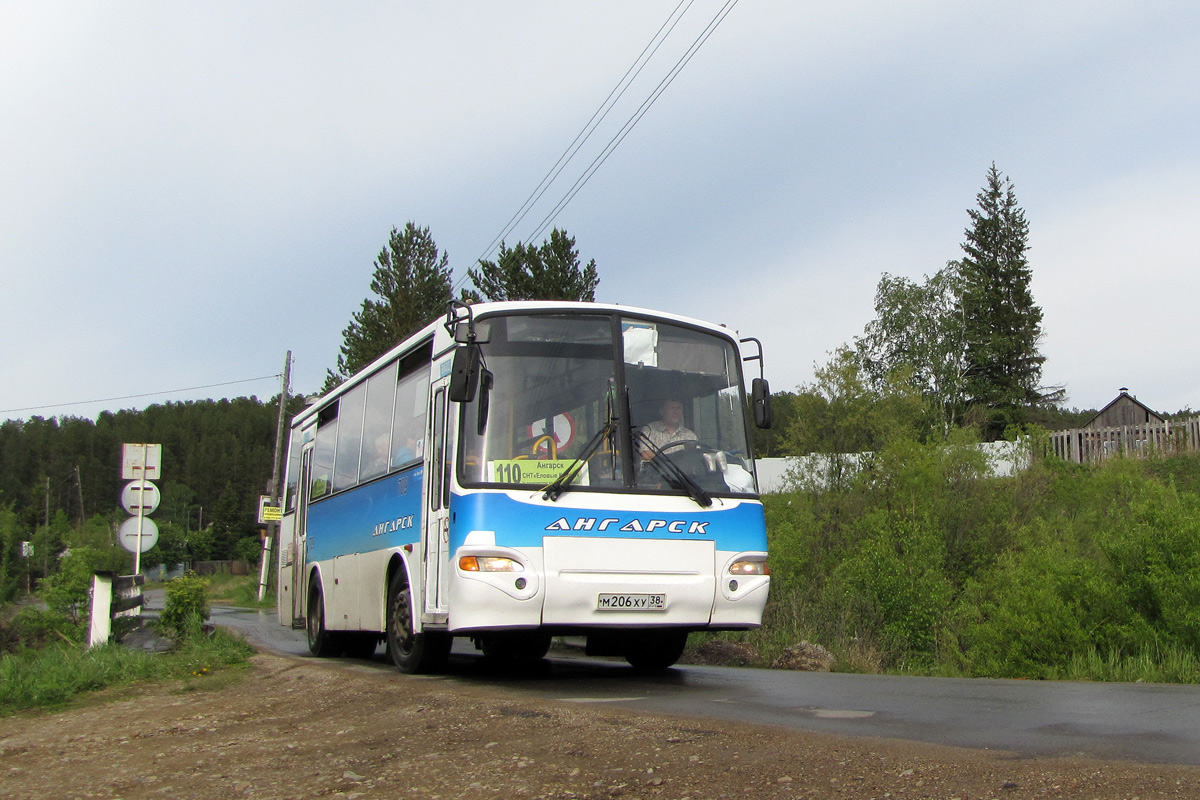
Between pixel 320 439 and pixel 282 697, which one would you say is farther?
pixel 320 439

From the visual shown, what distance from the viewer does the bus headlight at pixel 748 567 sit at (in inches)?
372

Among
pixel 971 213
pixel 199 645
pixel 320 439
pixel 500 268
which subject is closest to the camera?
pixel 199 645

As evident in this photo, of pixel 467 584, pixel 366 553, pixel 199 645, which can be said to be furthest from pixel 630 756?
pixel 199 645

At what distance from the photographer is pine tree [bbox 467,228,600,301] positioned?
48.4 meters

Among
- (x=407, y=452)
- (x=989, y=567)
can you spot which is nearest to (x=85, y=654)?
(x=407, y=452)

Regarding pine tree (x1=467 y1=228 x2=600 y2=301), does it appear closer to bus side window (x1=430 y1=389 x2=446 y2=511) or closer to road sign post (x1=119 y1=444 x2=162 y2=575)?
road sign post (x1=119 y1=444 x2=162 y2=575)

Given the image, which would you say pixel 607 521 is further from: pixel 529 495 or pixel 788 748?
pixel 788 748

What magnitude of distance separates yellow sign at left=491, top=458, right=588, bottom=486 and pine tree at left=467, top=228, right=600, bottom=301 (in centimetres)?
3899

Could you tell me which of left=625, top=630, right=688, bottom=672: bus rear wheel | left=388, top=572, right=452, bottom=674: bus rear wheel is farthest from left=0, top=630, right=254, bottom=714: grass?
left=625, top=630, right=688, bottom=672: bus rear wheel

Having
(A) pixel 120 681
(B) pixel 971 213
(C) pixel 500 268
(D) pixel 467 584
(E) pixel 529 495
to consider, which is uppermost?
(B) pixel 971 213

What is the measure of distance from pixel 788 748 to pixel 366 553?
7.41m

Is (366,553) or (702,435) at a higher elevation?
(702,435)

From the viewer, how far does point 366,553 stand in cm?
1202

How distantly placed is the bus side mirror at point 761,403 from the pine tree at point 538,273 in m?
37.7
